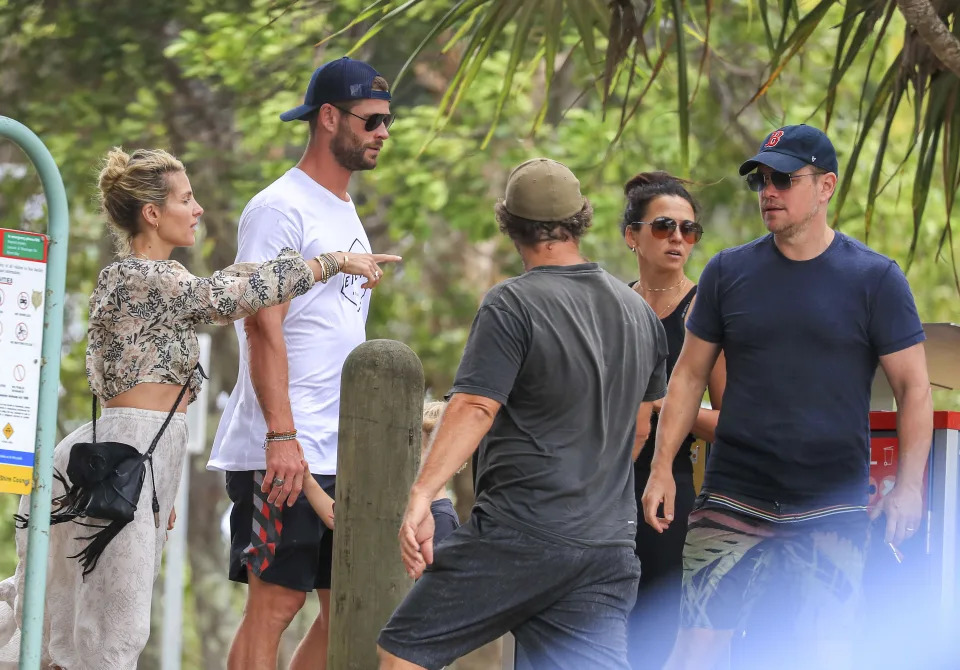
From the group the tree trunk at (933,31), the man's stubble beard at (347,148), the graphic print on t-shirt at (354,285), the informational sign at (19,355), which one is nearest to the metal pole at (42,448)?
the informational sign at (19,355)

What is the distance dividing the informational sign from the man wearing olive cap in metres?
0.84

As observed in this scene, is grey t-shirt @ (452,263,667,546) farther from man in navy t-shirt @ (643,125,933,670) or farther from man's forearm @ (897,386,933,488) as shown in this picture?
man's forearm @ (897,386,933,488)

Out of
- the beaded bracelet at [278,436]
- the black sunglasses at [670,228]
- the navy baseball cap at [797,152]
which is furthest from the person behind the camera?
the black sunglasses at [670,228]

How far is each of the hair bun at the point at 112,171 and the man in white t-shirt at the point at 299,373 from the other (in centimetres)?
45

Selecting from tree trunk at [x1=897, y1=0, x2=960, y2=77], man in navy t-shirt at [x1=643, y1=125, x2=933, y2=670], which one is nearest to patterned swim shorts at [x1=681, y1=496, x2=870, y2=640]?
man in navy t-shirt at [x1=643, y1=125, x2=933, y2=670]

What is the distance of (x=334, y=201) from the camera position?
441 cm

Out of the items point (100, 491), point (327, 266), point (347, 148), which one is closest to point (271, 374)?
point (327, 266)

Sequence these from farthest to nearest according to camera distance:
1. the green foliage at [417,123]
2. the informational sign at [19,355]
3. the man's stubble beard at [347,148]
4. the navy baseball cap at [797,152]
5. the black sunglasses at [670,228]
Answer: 1. the green foliage at [417,123]
2. the black sunglasses at [670,228]
3. the man's stubble beard at [347,148]
4. the navy baseball cap at [797,152]
5. the informational sign at [19,355]

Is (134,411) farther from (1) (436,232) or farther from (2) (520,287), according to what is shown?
(1) (436,232)

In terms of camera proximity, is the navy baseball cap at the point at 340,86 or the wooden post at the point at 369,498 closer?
the wooden post at the point at 369,498

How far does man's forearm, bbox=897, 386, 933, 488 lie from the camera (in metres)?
3.66

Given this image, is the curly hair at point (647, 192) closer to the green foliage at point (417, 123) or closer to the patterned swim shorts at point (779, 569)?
the patterned swim shorts at point (779, 569)

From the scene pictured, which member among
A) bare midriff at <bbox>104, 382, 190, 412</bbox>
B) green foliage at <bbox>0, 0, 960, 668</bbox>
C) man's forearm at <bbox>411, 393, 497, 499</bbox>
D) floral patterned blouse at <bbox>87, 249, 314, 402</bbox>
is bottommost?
man's forearm at <bbox>411, 393, 497, 499</bbox>

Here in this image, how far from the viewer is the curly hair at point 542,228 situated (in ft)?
11.5
